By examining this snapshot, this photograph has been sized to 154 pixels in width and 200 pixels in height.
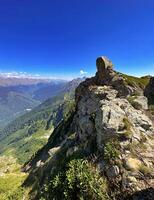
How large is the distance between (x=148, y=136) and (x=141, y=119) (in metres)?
3.44

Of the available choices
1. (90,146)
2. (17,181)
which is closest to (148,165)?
(90,146)

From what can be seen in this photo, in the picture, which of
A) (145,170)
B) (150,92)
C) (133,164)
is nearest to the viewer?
(145,170)

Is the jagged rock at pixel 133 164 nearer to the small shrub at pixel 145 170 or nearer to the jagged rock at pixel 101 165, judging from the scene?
the small shrub at pixel 145 170

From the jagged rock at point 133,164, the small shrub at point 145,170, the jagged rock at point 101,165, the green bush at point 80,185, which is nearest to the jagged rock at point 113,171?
the jagged rock at point 101,165

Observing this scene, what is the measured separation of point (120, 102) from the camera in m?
35.9

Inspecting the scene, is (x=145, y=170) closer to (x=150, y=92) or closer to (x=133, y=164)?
(x=133, y=164)

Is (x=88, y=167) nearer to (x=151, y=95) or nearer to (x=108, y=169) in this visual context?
(x=108, y=169)

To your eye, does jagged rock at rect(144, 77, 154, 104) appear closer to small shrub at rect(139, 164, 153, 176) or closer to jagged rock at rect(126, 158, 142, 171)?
Answer: jagged rock at rect(126, 158, 142, 171)

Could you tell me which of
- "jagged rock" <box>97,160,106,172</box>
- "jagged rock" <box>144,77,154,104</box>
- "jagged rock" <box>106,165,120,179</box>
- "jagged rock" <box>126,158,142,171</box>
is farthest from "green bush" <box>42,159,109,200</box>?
"jagged rock" <box>144,77,154,104</box>

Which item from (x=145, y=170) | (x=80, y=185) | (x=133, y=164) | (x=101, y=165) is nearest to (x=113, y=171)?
(x=101, y=165)

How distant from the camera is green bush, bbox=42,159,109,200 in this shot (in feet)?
66.3

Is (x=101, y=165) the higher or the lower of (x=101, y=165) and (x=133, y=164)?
the lower

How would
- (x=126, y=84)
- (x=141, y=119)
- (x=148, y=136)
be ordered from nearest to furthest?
(x=148, y=136), (x=141, y=119), (x=126, y=84)

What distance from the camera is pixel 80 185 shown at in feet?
68.8
